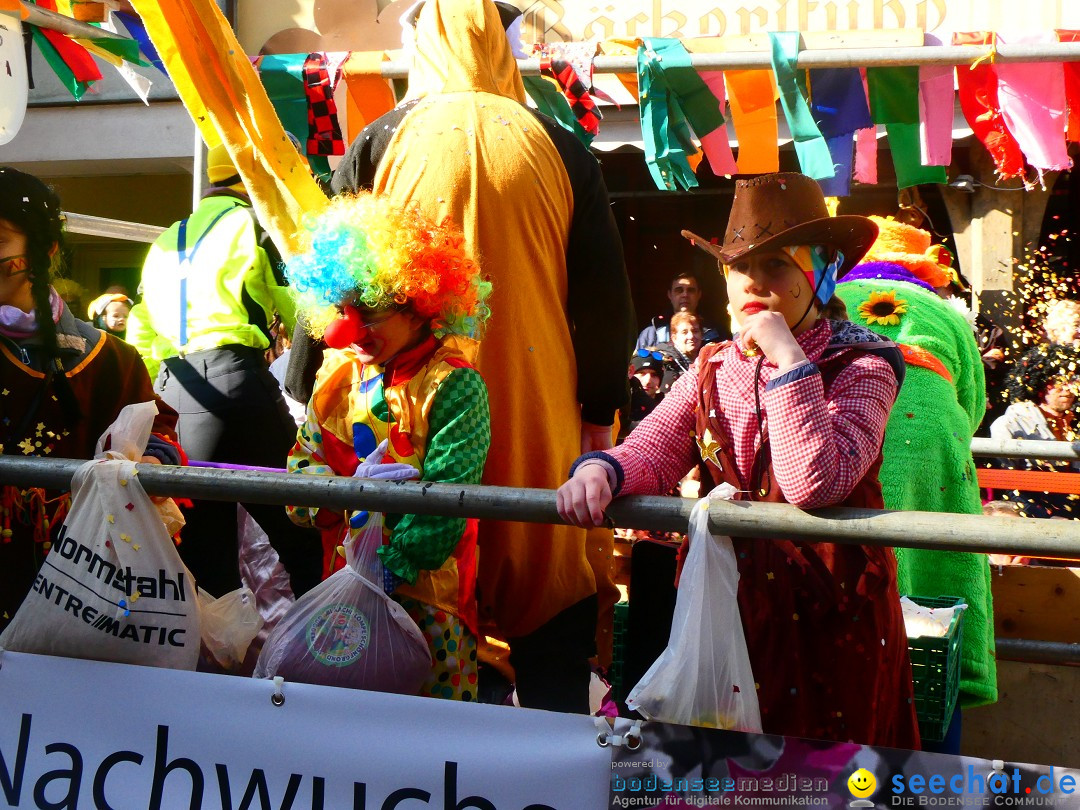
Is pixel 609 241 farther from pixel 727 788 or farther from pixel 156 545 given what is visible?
pixel 727 788

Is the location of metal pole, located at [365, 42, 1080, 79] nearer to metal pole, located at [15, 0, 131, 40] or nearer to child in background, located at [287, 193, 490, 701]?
metal pole, located at [15, 0, 131, 40]

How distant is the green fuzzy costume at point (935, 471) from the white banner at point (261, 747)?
60.2 inches

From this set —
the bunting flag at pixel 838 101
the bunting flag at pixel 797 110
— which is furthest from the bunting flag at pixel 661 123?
the bunting flag at pixel 838 101

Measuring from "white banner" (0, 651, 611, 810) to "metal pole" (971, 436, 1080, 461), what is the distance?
2.62 metres

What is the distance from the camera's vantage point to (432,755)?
73.3 inches

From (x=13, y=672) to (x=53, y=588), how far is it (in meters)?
0.17

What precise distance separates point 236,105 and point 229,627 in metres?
1.40

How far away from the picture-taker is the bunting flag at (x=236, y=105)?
288 cm

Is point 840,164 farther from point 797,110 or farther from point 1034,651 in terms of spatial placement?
point 1034,651

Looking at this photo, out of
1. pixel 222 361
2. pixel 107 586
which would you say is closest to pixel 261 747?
pixel 107 586

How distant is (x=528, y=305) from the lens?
2754mm

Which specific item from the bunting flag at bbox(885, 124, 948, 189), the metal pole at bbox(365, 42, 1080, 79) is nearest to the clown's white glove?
the metal pole at bbox(365, 42, 1080, 79)

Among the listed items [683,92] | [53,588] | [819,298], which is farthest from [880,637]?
[683,92]

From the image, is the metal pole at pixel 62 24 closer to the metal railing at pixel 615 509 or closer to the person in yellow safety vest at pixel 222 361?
the person in yellow safety vest at pixel 222 361
